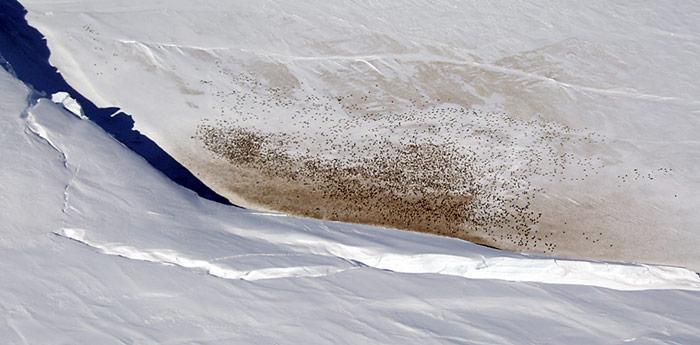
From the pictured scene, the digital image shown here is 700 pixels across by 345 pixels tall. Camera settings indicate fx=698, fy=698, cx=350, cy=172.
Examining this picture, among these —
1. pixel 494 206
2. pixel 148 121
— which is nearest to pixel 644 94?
pixel 494 206

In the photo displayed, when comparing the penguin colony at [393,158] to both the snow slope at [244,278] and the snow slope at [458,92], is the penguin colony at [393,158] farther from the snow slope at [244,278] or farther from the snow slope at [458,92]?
the snow slope at [244,278]

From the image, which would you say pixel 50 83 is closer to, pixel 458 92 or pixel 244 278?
pixel 244 278

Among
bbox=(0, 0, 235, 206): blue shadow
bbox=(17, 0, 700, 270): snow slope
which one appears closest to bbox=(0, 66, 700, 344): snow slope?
bbox=(0, 0, 235, 206): blue shadow

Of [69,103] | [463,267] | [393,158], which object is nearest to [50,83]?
[69,103]

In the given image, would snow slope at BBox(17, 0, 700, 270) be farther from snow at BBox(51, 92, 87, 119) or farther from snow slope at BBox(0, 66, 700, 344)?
snow slope at BBox(0, 66, 700, 344)

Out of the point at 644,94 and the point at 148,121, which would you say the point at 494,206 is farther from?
the point at 148,121
